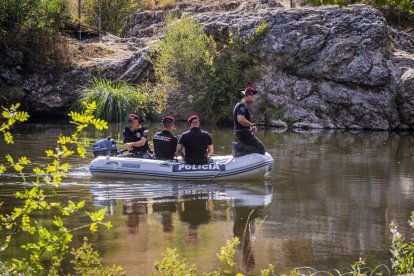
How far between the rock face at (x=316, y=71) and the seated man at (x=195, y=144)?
15024 millimetres

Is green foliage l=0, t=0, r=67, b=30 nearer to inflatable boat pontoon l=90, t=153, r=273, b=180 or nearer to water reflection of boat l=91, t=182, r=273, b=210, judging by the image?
inflatable boat pontoon l=90, t=153, r=273, b=180

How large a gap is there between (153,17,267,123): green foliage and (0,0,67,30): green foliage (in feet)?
16.5

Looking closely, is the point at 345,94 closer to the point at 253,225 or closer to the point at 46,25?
the point at 46,25

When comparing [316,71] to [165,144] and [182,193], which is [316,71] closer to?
[165,144]

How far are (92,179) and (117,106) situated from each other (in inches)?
608

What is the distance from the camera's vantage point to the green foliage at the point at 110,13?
36781mm

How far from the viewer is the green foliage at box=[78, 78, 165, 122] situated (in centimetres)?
2844

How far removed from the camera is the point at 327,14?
29781 millimetres

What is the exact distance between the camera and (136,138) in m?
13.9

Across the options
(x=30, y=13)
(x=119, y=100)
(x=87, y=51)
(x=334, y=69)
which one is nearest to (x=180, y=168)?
(x=119, y=100)

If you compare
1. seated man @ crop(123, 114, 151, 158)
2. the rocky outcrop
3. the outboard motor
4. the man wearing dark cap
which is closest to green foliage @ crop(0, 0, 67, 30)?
the rocky outcrop

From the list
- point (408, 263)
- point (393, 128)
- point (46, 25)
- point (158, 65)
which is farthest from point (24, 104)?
point (408, 263)

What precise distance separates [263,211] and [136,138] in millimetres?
4227

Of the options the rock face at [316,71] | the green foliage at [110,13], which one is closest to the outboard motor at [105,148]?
the rock face at [316,71]
